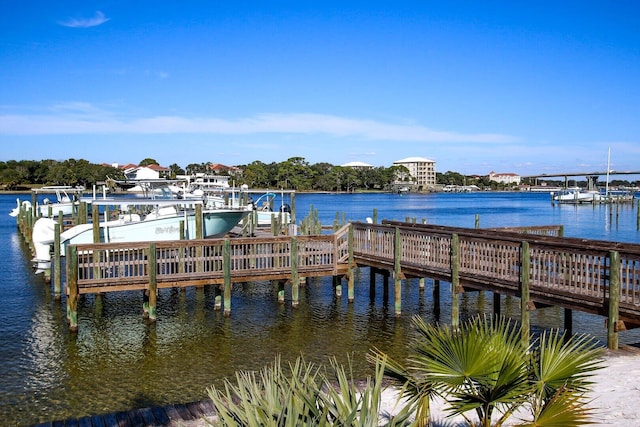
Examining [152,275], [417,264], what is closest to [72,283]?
[152,275]

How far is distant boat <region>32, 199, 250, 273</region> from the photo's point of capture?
86.7 feet

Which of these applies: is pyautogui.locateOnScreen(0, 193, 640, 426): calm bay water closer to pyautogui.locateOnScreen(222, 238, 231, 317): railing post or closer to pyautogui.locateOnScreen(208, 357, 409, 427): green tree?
pyautogui.locateOnScreen(222, 238, 231, 317): railing post

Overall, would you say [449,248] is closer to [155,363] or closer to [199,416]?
[155,363]

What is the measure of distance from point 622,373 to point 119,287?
44.1ft

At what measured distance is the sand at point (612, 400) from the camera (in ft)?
26.4

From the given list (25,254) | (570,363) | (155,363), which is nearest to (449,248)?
(155,363)

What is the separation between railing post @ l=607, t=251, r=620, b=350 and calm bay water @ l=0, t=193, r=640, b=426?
4.94 meters

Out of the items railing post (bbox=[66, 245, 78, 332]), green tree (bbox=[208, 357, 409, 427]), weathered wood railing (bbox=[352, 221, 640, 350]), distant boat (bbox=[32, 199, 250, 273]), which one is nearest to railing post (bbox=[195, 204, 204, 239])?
distant boat (bbox=[32, 199, 250, 273])

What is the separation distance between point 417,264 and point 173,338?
24.9ft

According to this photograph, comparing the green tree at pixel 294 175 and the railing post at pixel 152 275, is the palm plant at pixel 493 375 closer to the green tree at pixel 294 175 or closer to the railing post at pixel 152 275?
the railing post at pixel 152 275

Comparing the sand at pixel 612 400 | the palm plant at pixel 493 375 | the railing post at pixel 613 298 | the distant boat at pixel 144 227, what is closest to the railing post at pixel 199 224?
the distant boat at pixel 144 227

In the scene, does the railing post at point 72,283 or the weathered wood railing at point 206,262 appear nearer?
the railing post at point 72,283

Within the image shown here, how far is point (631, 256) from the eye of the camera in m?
11.8

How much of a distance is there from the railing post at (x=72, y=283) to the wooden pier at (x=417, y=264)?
0.03 metres
